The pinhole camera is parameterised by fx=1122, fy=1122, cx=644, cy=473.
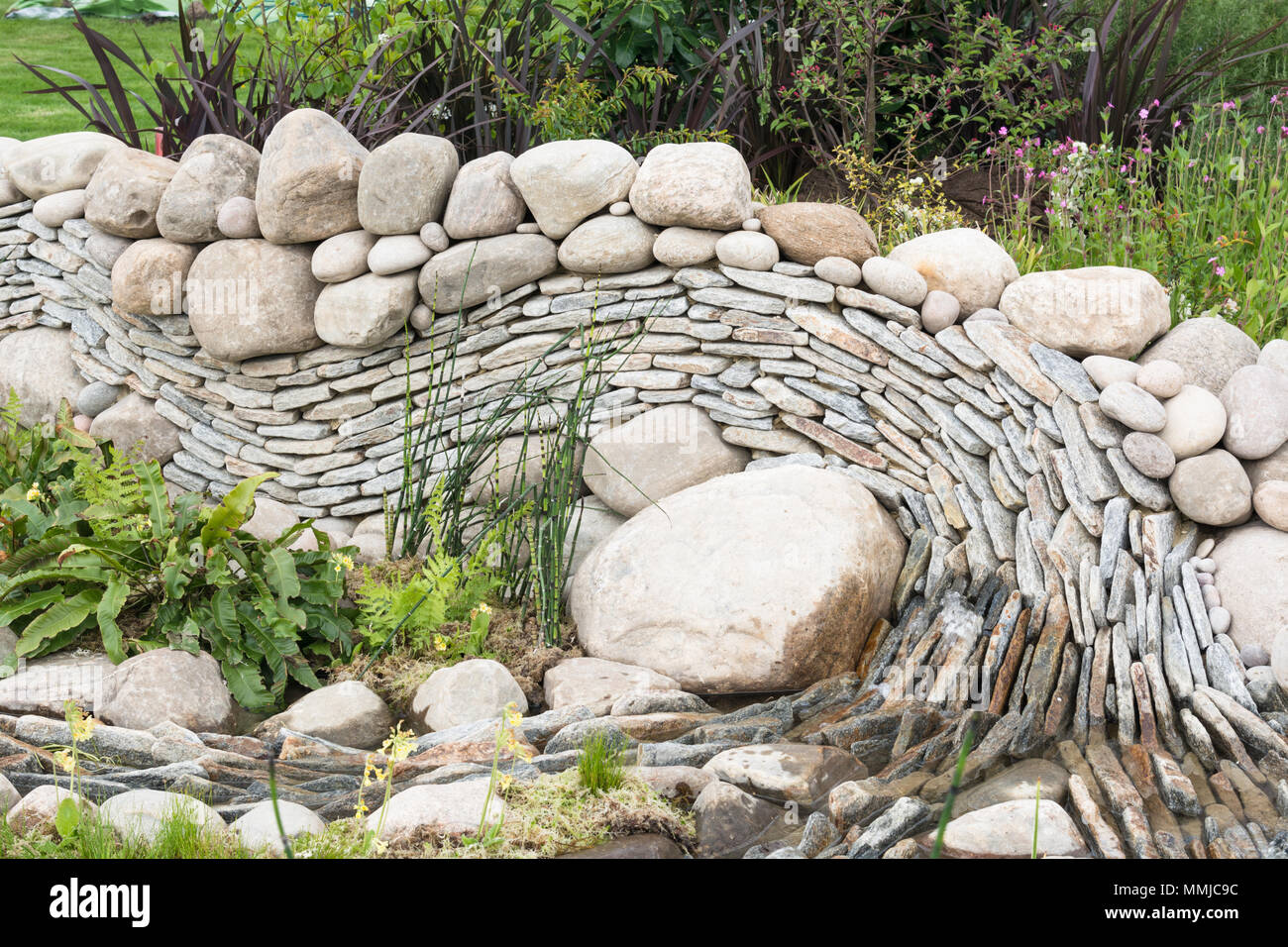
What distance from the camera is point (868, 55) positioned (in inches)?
189

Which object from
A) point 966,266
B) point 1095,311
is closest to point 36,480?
point 966,266

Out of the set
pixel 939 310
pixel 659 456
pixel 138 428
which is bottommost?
pixel 138 428

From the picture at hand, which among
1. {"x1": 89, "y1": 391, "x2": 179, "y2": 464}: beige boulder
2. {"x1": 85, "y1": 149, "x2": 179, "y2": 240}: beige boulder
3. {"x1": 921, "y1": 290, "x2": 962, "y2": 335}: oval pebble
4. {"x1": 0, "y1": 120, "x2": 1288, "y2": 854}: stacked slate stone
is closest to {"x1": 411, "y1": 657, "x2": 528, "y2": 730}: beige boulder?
{"x1": 0, "y1": 120, "x2": 1288, "y2": 854}: stacked slate stone

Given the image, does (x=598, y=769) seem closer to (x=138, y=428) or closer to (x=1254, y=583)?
(x=1254, y=583)

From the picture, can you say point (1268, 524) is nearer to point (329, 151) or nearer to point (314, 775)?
point (314, 775)

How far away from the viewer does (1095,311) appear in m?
3.44

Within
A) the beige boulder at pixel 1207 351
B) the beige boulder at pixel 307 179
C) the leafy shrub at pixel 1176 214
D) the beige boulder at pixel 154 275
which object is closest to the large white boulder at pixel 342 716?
the beige boulder at pixel 307 179

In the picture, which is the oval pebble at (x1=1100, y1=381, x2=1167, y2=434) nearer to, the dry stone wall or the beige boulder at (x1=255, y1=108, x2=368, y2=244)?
the dry stone wall

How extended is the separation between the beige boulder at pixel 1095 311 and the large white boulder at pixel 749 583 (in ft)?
2.54

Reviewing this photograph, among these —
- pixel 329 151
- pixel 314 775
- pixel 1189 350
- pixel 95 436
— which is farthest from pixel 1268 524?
pixel 95 436

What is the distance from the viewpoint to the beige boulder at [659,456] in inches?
157

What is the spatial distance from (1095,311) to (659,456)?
1.51 meters

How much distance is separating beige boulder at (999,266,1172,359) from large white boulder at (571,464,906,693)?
773mm

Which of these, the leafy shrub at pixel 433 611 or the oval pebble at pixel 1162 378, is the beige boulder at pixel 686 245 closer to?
the leafy shrub at pixel 433 611
